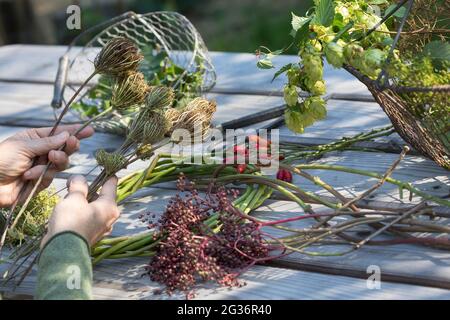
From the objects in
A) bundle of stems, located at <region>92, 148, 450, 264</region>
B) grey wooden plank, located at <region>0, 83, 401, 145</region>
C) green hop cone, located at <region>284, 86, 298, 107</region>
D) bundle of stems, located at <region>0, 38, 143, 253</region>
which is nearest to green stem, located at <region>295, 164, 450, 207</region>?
bundle of stems, located at <region>92, 148, 450, 264</region>

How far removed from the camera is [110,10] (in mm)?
4855

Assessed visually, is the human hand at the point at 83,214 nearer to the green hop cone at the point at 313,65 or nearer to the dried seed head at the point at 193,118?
the dried seed head at the point at 193,118

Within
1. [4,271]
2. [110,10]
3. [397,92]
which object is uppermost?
[110,10]

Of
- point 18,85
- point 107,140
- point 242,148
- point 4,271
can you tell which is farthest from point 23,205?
point 18,85

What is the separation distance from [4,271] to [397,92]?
2.12 ft

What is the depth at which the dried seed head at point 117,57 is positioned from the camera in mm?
1272

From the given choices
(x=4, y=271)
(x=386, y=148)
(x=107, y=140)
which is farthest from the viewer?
(x=107, y=140)

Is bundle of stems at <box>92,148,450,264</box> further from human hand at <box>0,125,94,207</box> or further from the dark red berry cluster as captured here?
human hand at <box>0,125,94,207</box>

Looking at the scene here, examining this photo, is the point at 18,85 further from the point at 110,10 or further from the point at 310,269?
the point at 110,10

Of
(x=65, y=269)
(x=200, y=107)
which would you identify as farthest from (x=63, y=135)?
(x=65, y=269)

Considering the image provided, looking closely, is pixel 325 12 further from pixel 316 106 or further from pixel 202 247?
pixel 202 247

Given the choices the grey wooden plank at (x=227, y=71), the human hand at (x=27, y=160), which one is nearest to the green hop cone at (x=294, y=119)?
the human hand at (x=27, y=160)

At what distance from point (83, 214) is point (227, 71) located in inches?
41.4

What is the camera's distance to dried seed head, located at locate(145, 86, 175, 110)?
1.25 metres
